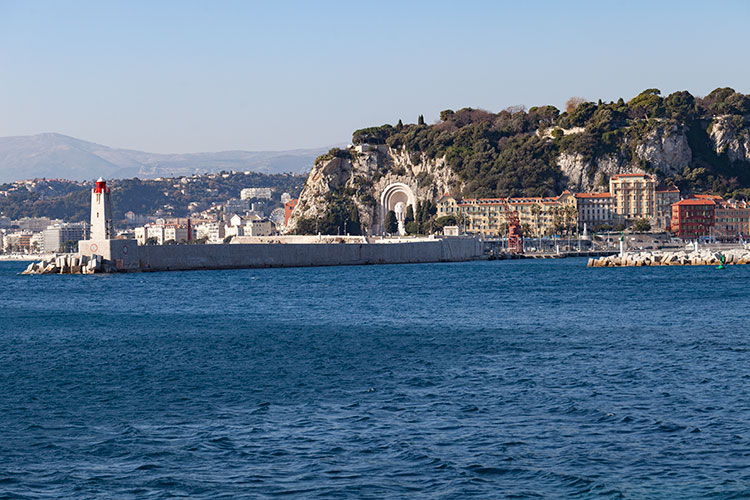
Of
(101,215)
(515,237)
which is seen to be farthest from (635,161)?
(101,215)

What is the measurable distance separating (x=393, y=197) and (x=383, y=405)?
4636 inches

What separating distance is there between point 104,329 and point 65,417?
586 inches

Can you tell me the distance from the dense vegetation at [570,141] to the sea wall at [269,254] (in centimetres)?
2896

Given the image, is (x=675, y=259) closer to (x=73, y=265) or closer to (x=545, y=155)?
(x=73, y=265)

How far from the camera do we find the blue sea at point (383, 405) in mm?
10836

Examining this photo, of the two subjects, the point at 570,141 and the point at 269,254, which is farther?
the point at 570,141

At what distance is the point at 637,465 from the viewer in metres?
11.2

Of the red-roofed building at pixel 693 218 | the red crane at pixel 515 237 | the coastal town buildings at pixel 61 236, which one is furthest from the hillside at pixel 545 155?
the coastal town buildings at pixel 61 236

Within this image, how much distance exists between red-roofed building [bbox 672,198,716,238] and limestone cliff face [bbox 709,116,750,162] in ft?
55.9

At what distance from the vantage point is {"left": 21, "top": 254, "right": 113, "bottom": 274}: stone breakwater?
65.8 m

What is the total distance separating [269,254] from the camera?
7806cm

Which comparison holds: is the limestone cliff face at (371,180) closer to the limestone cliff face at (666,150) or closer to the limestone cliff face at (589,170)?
the limestone cliff face at (589,170)

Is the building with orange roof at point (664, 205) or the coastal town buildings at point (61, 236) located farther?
the coastal town buildings at point (61, 236)

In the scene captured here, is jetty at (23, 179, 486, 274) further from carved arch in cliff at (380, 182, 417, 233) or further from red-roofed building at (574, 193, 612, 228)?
carved arch in cliff at (380, 182, 417, 233)
